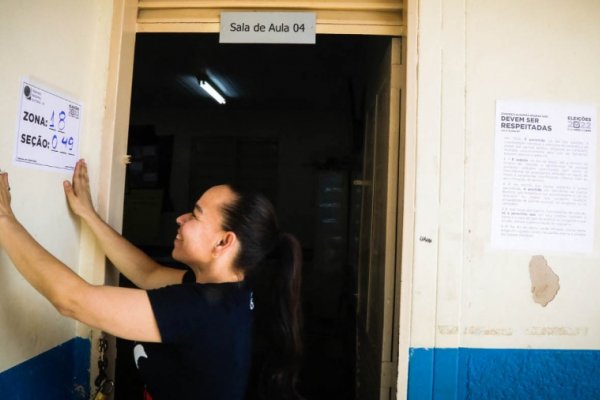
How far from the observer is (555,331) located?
1.87 metres

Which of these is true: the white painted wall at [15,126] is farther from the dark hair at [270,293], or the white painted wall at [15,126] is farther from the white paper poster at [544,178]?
the white paper poster at [544,178]

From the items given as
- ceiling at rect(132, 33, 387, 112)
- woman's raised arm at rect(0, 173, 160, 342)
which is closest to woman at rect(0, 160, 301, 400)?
woman's raised arm at rect(0, 173, 160, 342)

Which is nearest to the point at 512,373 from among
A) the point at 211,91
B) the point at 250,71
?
the point at 250,71

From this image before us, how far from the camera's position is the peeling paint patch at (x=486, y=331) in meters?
1.87

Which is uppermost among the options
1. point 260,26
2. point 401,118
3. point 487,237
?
point 260,26

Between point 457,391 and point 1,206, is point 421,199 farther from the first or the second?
point 1,206

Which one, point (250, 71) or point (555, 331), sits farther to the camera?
point (250, 71)

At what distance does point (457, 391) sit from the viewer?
6.08 feet

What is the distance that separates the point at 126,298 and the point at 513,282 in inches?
62.8

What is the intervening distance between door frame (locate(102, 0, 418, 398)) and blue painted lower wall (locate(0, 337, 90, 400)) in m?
0.06

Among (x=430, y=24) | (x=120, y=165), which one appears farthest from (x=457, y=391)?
(x=120, y=165)

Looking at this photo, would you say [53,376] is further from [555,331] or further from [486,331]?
[555,331]

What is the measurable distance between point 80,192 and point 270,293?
3.08 feet

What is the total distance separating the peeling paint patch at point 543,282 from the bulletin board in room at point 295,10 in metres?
1.24
